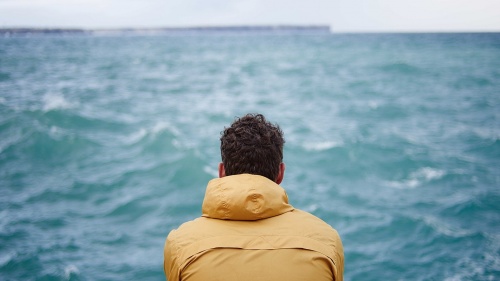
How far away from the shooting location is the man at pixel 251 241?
180cm

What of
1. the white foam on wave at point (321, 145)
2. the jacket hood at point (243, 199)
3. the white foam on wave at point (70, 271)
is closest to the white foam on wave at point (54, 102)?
the white foam on wave at point (321, 145)

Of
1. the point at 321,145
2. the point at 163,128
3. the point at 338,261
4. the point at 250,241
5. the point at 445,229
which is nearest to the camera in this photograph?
the point at 250,241

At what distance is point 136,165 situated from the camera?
501 inches

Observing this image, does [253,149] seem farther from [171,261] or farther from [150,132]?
[150,132]

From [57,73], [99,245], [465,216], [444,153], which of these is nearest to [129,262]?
[99,245]

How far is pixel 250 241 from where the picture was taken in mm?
1837

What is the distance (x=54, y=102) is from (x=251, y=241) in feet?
64.0

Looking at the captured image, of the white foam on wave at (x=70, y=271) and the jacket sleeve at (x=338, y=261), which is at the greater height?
the jacket sleeve at (x=338, y=261)

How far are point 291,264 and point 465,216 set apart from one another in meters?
8.63

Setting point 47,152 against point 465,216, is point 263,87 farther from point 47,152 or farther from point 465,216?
point 465,216

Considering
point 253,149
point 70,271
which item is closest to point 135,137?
point 70,271

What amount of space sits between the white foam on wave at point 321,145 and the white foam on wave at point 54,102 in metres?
10.9

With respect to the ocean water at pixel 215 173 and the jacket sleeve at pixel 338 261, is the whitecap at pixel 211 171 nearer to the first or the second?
the ocean water at pixel 215 173

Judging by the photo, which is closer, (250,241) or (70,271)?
(250,241)
